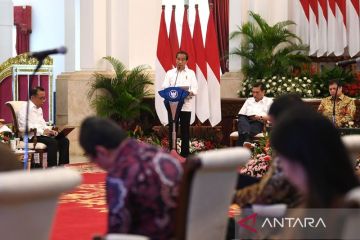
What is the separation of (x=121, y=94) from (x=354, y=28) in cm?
446

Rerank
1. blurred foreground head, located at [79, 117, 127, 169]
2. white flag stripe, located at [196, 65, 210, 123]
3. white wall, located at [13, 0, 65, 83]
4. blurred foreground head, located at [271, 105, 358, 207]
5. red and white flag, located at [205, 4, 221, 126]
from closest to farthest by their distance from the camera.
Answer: blurred foreground head, located at [271, 105, 358, 207] < blurred foreground head, located at [79, 117, 127, 169] < white flag stripe, located at [196, 65, 210, 123] < red and white flag, located at [205, 4, 221, 126] < white wall, located at [13, 0, 65, 83]

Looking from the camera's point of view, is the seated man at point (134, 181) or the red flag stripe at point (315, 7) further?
the red flag stripe at point (315, 7)

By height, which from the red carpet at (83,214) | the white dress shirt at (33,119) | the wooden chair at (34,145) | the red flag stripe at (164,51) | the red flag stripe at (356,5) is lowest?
the red carpet at (83,214)

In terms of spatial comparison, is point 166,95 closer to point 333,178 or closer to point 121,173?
point 121,173

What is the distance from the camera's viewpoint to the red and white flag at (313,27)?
50.4 ft

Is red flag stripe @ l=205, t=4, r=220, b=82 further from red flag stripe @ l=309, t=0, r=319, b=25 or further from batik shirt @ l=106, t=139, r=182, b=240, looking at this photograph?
batik shirt @ l=106, t=139, r=182, b=240

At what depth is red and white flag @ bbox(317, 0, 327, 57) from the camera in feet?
50.4

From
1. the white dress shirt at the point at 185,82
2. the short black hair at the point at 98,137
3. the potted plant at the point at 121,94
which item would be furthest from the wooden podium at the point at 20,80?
the short black hair at the point at 98,137

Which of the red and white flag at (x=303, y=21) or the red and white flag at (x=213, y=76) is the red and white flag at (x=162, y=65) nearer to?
the red and white flag at (x=213, y=76)

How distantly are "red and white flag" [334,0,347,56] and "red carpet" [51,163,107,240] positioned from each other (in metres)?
6.46

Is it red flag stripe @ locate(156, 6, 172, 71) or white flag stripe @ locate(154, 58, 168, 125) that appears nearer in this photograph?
white flag stripe @ locate(154, 58, 168, 125)

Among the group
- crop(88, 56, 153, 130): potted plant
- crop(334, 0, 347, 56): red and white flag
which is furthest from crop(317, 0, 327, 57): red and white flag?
crop(88, 56, 153, 130): potted plant

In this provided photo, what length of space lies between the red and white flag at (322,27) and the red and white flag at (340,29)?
0.21 meters

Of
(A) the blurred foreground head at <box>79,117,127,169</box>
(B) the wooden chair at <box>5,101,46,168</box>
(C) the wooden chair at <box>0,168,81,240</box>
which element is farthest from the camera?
(B) the wooden chair at <box>5,101,46,168</box>
